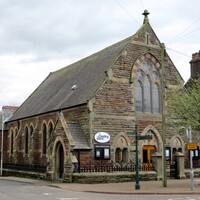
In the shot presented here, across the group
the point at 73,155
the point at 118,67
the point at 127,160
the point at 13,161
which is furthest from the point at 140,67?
the point at 13,161

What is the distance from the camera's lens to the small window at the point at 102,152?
28562mm

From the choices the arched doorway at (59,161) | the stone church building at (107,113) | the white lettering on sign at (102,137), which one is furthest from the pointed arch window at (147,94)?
the arched doorway at (59,161)

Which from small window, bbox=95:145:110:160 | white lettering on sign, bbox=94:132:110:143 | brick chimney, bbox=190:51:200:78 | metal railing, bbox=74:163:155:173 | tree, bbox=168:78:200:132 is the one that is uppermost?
brick chimney, bbox=190:51:200:78

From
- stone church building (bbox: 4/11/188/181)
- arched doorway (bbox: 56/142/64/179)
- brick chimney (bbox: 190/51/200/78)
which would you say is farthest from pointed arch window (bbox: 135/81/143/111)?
brick chimney (bbox: 190/51/200/78)

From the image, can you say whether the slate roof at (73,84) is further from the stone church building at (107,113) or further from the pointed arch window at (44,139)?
the pointed arch window at (44,139)

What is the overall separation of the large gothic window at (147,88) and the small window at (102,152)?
16.4 feet

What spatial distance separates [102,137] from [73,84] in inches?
345

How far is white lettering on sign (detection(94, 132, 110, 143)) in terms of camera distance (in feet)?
94.8

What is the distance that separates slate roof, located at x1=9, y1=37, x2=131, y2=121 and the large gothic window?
271 centimetres

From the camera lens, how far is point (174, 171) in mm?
30109

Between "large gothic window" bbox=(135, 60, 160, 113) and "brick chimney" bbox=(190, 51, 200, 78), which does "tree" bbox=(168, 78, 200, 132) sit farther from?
"brick chimney" bbox=(190, 51, 200, 78)

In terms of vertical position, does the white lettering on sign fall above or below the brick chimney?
below

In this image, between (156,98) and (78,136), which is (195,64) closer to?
(156,98)

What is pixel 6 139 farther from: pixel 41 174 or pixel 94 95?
pixel 94 95
